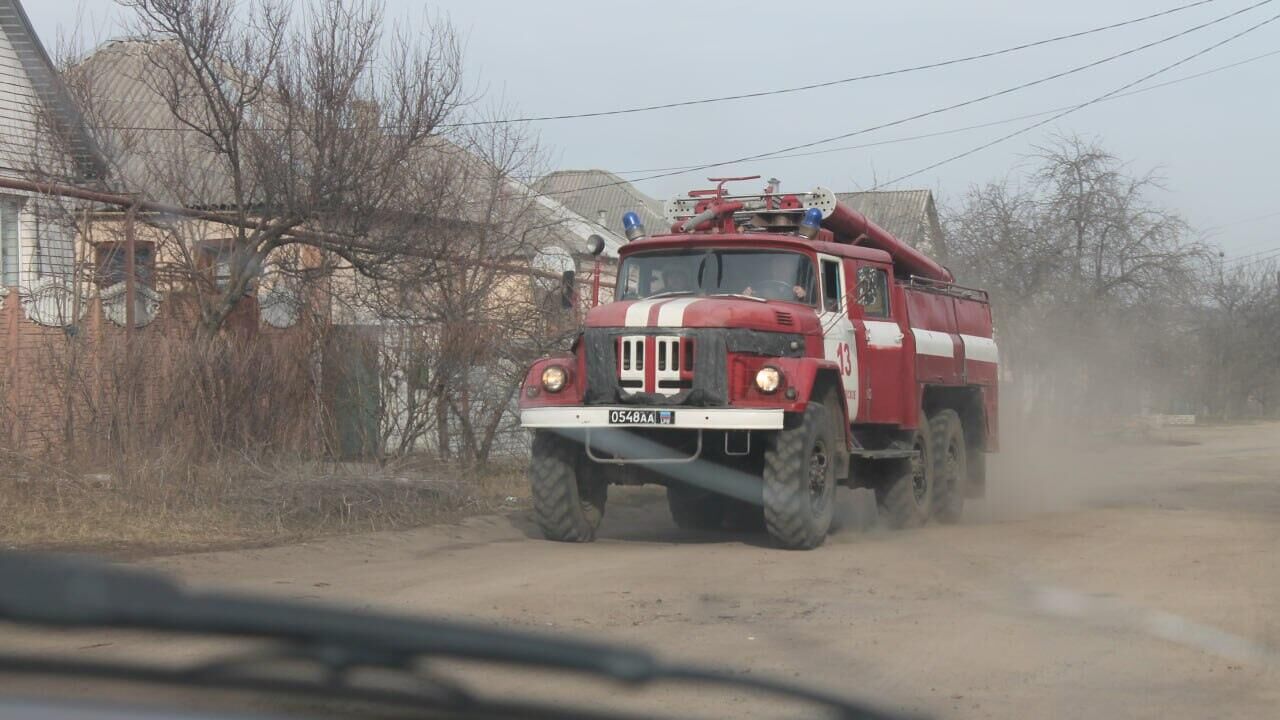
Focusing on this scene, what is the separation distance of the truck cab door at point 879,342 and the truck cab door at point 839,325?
16 cm

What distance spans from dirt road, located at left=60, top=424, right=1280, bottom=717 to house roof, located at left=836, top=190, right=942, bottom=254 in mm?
21472

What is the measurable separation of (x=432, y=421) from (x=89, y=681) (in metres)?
12.8

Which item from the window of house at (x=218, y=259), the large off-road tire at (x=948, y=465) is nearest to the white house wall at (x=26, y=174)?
the window of house at (x=218, y=259)

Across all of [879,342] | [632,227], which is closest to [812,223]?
[879,342]

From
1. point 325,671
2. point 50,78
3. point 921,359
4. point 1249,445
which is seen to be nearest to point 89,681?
point 325,671

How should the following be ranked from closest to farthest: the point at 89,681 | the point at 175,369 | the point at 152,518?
the point at 89,681 → the point at 152,518 → the point at 175,369

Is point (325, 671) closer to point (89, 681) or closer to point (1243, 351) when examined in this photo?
point (89, 681)

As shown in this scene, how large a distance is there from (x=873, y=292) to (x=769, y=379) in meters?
2.49

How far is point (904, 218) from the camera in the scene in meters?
38.1

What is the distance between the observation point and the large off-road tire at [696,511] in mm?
12984

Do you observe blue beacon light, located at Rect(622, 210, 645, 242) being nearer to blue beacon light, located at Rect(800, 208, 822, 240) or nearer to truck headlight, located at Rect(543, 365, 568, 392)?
blue beacon light, located at Rect(800, 208, 822, 240)

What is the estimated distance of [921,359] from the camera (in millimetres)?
13547

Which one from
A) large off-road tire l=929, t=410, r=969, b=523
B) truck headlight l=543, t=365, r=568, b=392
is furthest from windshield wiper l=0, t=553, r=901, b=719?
large off-road tire l=929, t=410, r=969, b=523

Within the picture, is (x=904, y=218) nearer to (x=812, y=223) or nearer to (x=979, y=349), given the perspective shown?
(x=979, y=349)
